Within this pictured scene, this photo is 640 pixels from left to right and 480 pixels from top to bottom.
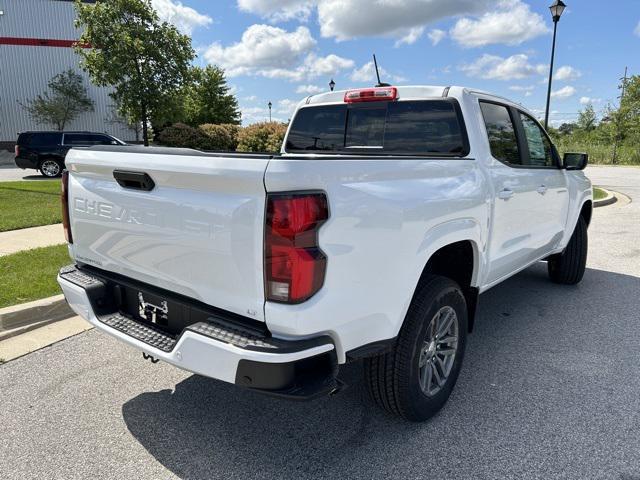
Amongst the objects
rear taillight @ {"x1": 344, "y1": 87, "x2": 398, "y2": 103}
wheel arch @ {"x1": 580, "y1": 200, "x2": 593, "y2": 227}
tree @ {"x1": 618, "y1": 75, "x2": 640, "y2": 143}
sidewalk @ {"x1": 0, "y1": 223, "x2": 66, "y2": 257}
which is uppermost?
tree @ {"x1": 618, "y1": 75, "x2": 640, "y2": 143}

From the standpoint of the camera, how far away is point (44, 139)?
17.9 meters

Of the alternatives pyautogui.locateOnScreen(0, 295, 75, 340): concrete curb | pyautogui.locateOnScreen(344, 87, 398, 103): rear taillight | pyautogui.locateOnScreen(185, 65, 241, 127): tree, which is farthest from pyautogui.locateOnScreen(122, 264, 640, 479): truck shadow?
pyautogui.locateOnScreen(185, 65, 241, 127): tree

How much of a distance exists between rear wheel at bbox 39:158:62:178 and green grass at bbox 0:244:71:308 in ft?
45.2

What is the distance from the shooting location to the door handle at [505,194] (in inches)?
129

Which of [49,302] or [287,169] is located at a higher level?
[287,169]

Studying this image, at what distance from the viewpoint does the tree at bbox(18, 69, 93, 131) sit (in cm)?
3153

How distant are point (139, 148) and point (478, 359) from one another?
282cm

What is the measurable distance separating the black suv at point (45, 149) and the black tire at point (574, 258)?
16232mm

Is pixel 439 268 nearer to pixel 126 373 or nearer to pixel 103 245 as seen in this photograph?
pixel 103 245

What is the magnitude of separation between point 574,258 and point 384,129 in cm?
313

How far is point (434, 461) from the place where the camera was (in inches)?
95.8

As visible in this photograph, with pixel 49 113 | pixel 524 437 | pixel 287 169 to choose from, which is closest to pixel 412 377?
pixel 524 437

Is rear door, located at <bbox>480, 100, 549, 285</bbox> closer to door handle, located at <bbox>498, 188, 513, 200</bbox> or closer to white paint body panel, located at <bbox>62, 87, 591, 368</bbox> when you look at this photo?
door handle, located at <bbox>498, 188, 513, 200</bbox>

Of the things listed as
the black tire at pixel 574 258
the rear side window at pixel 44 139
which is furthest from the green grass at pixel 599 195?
the rear side window at pixel 44 139
